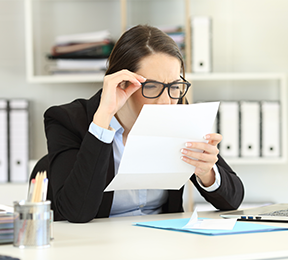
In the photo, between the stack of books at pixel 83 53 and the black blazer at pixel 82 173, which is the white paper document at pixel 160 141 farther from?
the stack of books at pixel 83 53

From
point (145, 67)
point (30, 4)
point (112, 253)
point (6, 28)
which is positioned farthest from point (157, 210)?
point (6, 28)

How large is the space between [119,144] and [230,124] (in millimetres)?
1011

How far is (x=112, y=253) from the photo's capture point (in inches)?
27.5

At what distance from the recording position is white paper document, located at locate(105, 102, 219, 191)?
952 millimetres

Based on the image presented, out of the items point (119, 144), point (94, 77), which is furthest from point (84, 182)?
point (94, 77)

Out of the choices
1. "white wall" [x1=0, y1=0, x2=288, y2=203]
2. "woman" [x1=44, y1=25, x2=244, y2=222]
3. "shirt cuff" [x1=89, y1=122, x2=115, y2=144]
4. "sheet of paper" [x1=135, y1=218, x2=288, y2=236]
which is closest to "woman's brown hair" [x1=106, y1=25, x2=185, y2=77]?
"woman" [x1=44, y1=25, x2=244, y2=222]

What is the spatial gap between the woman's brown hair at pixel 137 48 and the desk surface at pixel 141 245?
532 millimetres

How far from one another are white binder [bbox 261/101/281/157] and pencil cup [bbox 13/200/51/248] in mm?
1661

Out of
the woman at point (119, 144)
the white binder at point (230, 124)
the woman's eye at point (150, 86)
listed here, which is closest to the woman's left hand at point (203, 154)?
the woman at point (119, 144)

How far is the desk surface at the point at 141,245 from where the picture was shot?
0.68 metres

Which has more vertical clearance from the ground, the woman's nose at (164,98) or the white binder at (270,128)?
the woman's nose at (164,98)

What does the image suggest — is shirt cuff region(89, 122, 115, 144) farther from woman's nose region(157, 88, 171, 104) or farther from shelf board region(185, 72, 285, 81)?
shelf board region(185, 72, 285, 81)

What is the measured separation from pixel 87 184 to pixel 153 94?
33 cm

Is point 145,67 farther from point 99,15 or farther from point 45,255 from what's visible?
point 99,15
